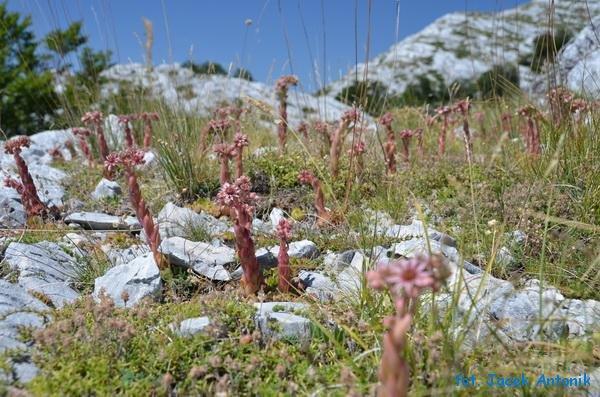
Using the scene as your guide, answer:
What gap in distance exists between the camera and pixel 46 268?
2604 mm

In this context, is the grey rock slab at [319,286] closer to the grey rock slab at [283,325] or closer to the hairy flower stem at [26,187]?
the grey rock slab at [283,325]

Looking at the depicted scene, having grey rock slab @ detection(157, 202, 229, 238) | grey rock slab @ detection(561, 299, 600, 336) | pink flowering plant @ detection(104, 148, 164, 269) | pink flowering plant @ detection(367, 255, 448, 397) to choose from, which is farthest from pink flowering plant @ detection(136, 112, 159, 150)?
pink flowering plant @ detection(367, 255, 448, 397)

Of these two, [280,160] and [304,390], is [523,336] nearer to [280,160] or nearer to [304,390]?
[304,390]

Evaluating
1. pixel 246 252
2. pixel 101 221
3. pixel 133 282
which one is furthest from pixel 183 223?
pixel 246 252

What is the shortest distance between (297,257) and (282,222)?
53 cm

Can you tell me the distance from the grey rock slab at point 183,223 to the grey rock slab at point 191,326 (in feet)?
3.84

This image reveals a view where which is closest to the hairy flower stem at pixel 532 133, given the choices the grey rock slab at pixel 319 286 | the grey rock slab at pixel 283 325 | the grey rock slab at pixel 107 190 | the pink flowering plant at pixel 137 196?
the grey rock slab at pixel 319 286

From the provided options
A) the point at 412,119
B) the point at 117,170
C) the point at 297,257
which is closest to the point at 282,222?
the point at 297,257

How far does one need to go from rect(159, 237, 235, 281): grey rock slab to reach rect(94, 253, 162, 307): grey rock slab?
0.15 m

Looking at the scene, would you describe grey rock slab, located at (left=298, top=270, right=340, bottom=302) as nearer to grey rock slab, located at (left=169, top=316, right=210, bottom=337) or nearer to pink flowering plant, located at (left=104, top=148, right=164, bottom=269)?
grey rock slab, located at (left=169, top=316, right=210, bottom=337)

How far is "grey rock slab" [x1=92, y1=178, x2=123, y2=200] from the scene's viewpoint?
4.00 metres

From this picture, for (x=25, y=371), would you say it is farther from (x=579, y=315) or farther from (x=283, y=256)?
(x=579, y=315)

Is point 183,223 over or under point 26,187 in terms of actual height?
under

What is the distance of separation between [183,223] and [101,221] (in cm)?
57
